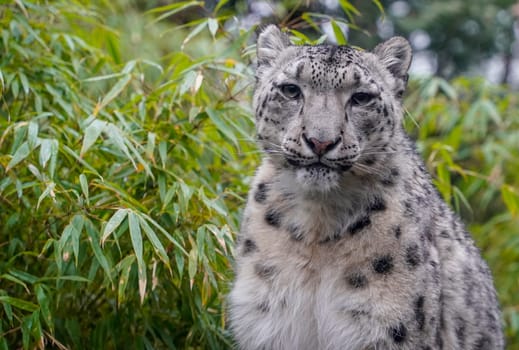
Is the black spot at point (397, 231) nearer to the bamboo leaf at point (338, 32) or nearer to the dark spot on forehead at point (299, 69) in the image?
the dark spot on forehead at point (299, 69)

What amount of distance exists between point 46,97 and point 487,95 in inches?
181

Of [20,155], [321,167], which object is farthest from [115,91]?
[321,167]

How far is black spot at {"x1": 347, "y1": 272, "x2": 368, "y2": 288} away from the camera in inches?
173

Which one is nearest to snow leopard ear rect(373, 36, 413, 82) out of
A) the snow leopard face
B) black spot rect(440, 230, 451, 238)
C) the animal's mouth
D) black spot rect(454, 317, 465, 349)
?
the snow leopard face

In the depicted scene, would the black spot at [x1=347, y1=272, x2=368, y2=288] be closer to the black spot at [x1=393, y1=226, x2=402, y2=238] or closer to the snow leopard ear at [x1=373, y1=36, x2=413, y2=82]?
the black spot at [x1=393, y1=226, x2=402, y2=238]

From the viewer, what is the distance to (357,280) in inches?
174

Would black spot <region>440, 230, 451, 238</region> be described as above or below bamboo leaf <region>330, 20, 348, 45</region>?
below

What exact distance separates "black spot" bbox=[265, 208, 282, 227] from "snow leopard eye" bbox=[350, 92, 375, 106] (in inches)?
33.3

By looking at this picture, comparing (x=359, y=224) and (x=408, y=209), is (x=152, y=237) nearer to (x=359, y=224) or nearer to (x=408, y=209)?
(x=359, y=224)

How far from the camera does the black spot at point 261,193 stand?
482cm

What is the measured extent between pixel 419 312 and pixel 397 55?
1472 millimetres

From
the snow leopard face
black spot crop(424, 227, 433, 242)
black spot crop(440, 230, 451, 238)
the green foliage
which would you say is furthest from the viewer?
the green foliage

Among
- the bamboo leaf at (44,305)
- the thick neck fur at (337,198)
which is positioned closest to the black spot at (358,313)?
the thick neck fur at (337,198)

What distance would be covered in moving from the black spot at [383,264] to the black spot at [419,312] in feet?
0.72
